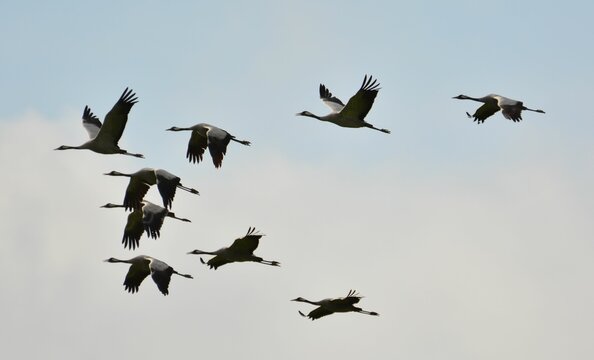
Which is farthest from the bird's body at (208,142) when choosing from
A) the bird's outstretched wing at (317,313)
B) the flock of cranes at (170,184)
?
the bird's outstretched wing at (317,313)

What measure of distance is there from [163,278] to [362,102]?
456 centimetres

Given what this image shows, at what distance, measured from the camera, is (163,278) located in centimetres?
2238

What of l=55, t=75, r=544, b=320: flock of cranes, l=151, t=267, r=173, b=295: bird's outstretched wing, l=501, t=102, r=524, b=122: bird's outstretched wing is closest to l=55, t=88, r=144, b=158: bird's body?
l=55, t=75, r=544, b=320: flock of cranes

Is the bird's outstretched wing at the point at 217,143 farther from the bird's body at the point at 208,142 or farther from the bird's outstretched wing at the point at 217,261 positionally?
the bird's outstretched wing at the point at 217,261

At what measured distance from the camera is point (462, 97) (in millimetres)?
26906

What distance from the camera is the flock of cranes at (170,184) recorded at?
72.5 ft

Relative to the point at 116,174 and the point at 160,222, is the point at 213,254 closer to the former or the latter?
the point at 160,222

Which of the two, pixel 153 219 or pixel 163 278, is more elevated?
pixel 153 219

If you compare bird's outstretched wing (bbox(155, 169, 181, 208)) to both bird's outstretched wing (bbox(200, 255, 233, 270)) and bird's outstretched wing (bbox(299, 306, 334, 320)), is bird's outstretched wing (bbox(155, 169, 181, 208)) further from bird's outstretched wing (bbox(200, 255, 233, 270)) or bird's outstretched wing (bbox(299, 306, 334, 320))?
bird's outstretched wing (bbox(299, 306, 334, 320))

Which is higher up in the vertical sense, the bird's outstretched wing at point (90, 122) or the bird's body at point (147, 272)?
the bird's outstretched wing at point (90, 122)

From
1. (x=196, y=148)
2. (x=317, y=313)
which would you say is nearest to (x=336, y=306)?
(x=317, y=313)

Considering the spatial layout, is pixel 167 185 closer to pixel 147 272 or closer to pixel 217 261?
pixel 217 261

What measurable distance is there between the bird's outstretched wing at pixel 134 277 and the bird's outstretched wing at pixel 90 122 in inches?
129

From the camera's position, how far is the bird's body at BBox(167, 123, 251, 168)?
22734mm
